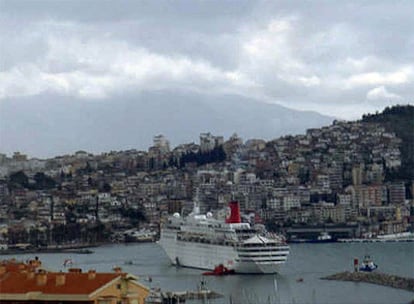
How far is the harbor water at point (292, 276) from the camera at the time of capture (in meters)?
20.0

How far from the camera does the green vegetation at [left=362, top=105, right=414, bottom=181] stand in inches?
2294

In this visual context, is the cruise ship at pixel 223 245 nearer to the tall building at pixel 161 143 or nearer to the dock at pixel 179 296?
the dock at pixel 179 296

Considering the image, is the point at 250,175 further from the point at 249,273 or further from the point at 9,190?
the point at 249,273

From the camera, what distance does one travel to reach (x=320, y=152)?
208 ft

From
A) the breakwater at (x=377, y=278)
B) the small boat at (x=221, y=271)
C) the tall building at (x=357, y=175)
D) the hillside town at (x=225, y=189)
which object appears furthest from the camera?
the tall building at (x=357, y=175)

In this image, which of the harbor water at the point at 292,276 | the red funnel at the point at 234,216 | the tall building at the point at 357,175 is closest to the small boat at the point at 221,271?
the harbor water at the point at 292,276

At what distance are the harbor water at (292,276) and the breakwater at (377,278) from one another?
12.9 inches

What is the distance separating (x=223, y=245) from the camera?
90.5 ft

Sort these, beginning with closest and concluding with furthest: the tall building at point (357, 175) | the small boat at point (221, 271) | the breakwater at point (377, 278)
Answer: the breakwater at point (377, 278)
the small boat at point (221, 271)
the tall building at point (357, 175)

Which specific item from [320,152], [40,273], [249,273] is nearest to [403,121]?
[320,152]

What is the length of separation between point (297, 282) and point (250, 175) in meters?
36.0

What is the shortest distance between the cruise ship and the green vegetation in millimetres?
27120

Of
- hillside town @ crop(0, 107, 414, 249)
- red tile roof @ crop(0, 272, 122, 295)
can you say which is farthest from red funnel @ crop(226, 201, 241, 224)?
red tile roof @ crop(0, 272, 122, 295)

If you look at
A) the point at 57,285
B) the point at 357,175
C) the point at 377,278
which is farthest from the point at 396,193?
the point at 57,285
